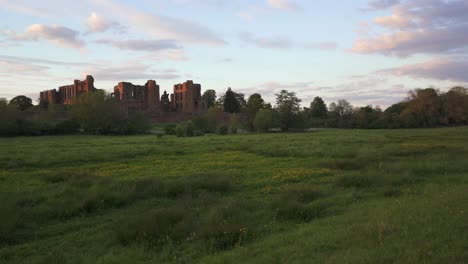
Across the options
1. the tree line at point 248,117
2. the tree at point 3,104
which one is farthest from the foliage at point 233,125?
the tree at point 3,104

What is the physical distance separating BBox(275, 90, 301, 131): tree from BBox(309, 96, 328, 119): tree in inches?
1258

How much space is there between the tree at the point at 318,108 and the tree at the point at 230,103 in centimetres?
2647

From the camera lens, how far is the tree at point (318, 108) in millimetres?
112250

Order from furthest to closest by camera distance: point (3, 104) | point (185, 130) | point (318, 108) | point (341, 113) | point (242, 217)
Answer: point (318, 108) < point (341, 113) < point (3, 104) < point (185, 130) < point (242, 217)

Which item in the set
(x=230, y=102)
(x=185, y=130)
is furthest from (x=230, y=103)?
(x=185, y=130)

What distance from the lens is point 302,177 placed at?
54.2 feet

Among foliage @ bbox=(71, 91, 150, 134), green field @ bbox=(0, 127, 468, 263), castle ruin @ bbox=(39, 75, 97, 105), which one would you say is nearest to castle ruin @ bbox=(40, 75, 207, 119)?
castle ruin @ bbox=(39, 75, 97, 105)

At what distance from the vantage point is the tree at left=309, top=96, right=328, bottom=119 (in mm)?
112250

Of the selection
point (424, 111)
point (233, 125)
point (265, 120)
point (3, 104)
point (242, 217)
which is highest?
point (3, 104)

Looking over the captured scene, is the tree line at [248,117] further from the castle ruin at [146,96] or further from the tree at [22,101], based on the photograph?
the castle ruin at [146,96]

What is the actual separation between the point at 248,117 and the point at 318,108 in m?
32.4

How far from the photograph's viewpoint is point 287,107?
257ft

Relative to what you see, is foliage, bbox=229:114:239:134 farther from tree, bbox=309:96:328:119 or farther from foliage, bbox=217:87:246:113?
foliage, bbox=217:87:246:113

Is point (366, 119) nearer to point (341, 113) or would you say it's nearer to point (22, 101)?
point (341, 113)
